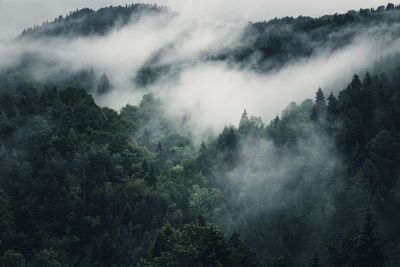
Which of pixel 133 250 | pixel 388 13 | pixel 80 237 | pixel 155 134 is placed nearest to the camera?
pixel 133 250

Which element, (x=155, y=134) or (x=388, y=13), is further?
(x=388, y=13)

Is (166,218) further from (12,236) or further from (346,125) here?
(346,125)

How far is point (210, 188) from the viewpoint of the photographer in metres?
122

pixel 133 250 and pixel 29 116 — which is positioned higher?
pixel 29 116

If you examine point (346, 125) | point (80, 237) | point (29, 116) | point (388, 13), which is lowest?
point (80, 237)

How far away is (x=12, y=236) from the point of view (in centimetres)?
9962

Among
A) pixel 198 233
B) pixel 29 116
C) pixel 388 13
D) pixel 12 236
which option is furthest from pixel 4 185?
pixel 388 13

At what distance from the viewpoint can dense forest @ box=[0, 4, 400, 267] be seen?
283ft

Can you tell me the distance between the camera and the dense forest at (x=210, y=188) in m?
86.1

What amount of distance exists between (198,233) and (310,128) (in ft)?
139

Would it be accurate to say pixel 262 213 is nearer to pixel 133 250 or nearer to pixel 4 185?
pixel 133 250

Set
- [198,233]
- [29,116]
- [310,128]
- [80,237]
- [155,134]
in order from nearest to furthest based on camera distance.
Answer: [198,233] < [80,237] < [310,128] < [29,116] < [155,134]

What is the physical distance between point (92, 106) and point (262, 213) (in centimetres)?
5347

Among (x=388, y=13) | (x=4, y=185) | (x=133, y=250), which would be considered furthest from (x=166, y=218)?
(x=388, y=13)
